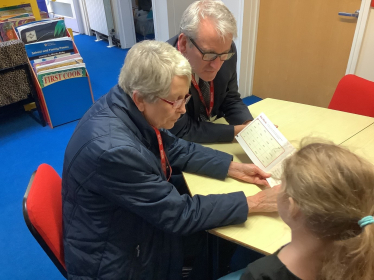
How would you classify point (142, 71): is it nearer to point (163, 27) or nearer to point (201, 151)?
point (201, 151)

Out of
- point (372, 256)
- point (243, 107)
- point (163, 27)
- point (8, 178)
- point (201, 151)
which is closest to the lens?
point (372, 256)

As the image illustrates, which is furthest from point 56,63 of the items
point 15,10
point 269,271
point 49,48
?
point 269,271

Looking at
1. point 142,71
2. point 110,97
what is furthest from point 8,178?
point 142,71

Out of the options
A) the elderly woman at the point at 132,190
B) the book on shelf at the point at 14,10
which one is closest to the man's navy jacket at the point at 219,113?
the elderly woman at the point at 132,190

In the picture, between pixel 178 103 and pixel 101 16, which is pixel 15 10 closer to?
pixel 101 16

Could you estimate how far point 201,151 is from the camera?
54.7 inches

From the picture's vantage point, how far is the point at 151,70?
1.00 m

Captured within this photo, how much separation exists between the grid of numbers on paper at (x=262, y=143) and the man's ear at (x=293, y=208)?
56cm

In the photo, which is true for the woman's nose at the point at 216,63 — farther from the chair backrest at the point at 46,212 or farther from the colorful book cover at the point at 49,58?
the colorful book cover at the point at 49,58

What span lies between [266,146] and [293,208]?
0.62 metres

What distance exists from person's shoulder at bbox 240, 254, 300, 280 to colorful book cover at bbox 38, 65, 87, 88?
283 cm

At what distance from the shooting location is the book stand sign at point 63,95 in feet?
10.1

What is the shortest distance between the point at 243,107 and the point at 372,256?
46.1 inches

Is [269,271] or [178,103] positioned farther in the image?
[178,103]
